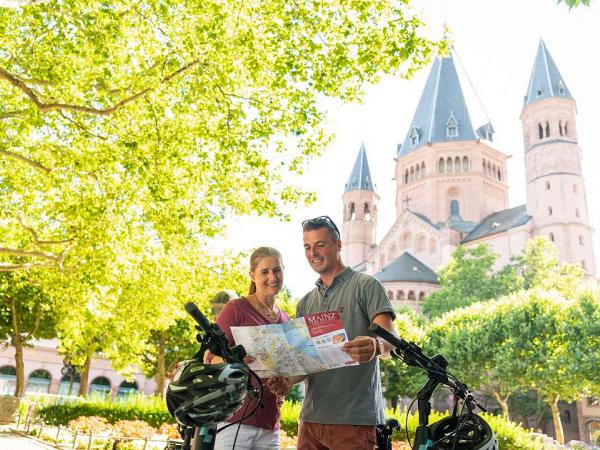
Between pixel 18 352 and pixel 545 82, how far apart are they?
6005cm

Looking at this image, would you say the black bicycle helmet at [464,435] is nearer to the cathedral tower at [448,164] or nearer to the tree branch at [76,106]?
the tree branch at [76,106]

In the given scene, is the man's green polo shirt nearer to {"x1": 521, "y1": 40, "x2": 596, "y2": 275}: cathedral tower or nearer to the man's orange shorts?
the man's orange shorts

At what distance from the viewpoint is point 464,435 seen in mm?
2561

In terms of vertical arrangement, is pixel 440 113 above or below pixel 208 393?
above

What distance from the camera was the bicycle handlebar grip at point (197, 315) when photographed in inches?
87.8

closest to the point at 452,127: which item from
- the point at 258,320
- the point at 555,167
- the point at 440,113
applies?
the point at 440,113

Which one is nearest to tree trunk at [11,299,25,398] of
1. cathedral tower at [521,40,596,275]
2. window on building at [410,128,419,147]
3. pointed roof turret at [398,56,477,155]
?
cathedral tower at [521,40,596,275]

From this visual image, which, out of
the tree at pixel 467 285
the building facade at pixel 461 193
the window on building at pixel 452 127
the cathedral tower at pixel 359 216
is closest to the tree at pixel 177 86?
the tree at pixel 467 285

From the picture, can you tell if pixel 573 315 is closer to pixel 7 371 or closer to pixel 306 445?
pixel 306 445

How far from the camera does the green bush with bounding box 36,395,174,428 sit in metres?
14.4

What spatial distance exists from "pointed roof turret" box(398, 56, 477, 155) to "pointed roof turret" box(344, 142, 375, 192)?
821 cm

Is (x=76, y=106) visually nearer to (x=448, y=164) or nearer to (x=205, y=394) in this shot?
(x=205, y=394)

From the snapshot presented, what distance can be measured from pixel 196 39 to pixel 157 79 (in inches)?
41.7

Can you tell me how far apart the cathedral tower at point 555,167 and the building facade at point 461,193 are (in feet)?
0.35
